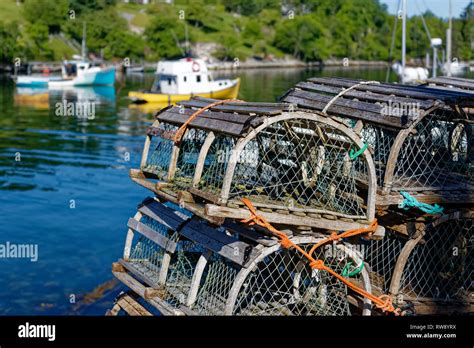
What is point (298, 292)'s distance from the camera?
279 inches

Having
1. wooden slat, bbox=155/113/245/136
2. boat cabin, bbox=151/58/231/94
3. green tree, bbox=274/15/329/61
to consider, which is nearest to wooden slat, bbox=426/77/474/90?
wooden slat, bbox=155/113/245/136

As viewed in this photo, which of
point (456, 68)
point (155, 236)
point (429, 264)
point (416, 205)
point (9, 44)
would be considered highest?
point (9, 44)

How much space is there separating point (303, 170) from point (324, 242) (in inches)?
46.9

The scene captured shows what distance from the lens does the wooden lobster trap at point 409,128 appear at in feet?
22.8

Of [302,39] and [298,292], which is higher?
[302,39]

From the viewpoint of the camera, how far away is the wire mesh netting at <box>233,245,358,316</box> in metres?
6.89

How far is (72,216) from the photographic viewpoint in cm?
1393

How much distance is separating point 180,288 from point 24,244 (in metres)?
5.74

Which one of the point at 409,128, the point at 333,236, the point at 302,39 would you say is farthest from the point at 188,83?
the point at 302,39

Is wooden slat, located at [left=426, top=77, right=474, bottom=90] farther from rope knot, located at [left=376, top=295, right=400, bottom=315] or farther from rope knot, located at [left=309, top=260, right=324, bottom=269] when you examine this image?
rope knot, located at [left=309, top=260, right=324, bottom=269]

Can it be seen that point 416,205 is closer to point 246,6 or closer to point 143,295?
point 143,295

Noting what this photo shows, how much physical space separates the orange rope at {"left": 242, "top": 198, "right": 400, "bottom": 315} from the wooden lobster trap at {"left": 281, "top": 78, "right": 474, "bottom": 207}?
569 millimetres
